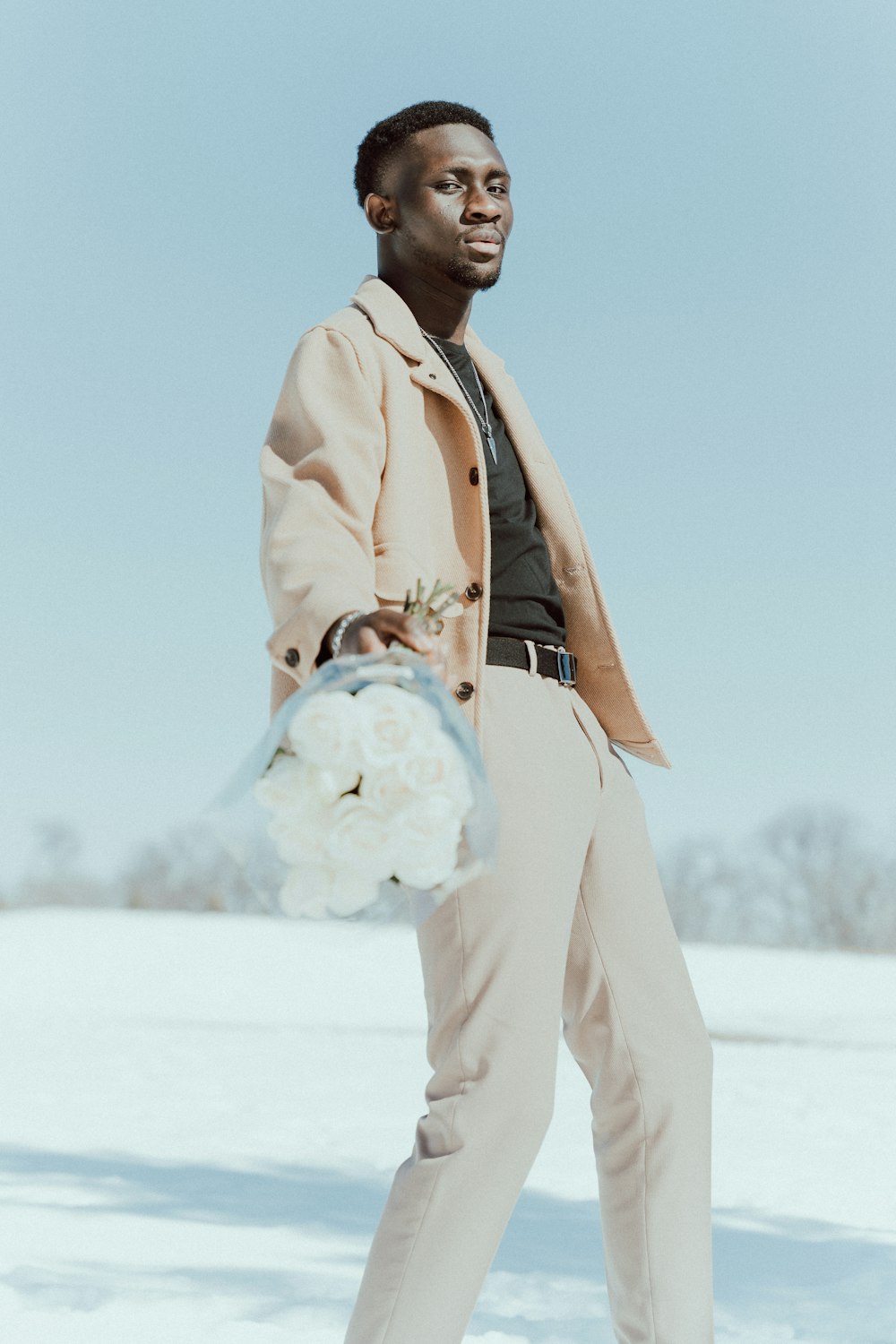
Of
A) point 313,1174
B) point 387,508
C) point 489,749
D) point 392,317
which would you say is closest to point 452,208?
point 392,317

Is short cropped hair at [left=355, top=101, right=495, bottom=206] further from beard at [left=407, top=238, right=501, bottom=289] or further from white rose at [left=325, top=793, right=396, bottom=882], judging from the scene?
white rose at [left=325, top=793, right=396, bottom=882]

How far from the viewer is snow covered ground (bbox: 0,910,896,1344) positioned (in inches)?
101

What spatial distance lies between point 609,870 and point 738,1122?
3.12 m

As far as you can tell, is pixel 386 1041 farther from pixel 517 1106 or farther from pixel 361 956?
pixel 517 1106

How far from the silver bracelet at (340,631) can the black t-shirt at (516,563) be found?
1.16 ft

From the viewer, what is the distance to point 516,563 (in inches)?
72.7

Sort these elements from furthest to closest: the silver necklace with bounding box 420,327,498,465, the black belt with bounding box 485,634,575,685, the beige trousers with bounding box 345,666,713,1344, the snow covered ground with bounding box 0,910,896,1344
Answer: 1. the snow covered ground with bounding box 0,910,896,1344
2. the silver necklace with bounding box 420,327,498,465
3. the black belt with bounding box 485,634,575,685
4. the beige trousers with bounding box 345,666,713,1344

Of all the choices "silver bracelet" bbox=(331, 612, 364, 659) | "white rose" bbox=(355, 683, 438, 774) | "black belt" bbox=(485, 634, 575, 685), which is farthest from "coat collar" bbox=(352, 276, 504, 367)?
"white rose" bbox=(355, 683, 438, 774)

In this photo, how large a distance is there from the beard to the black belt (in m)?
0.49

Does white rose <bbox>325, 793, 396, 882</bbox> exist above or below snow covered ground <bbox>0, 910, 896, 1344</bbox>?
above

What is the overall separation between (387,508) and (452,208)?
0.47 metres

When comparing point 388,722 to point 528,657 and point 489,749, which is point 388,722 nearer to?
point 489,749

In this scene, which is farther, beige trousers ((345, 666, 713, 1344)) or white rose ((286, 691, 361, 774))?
beige trousers ((345, 666, 713, 1344))

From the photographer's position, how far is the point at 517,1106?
159 centimetres
